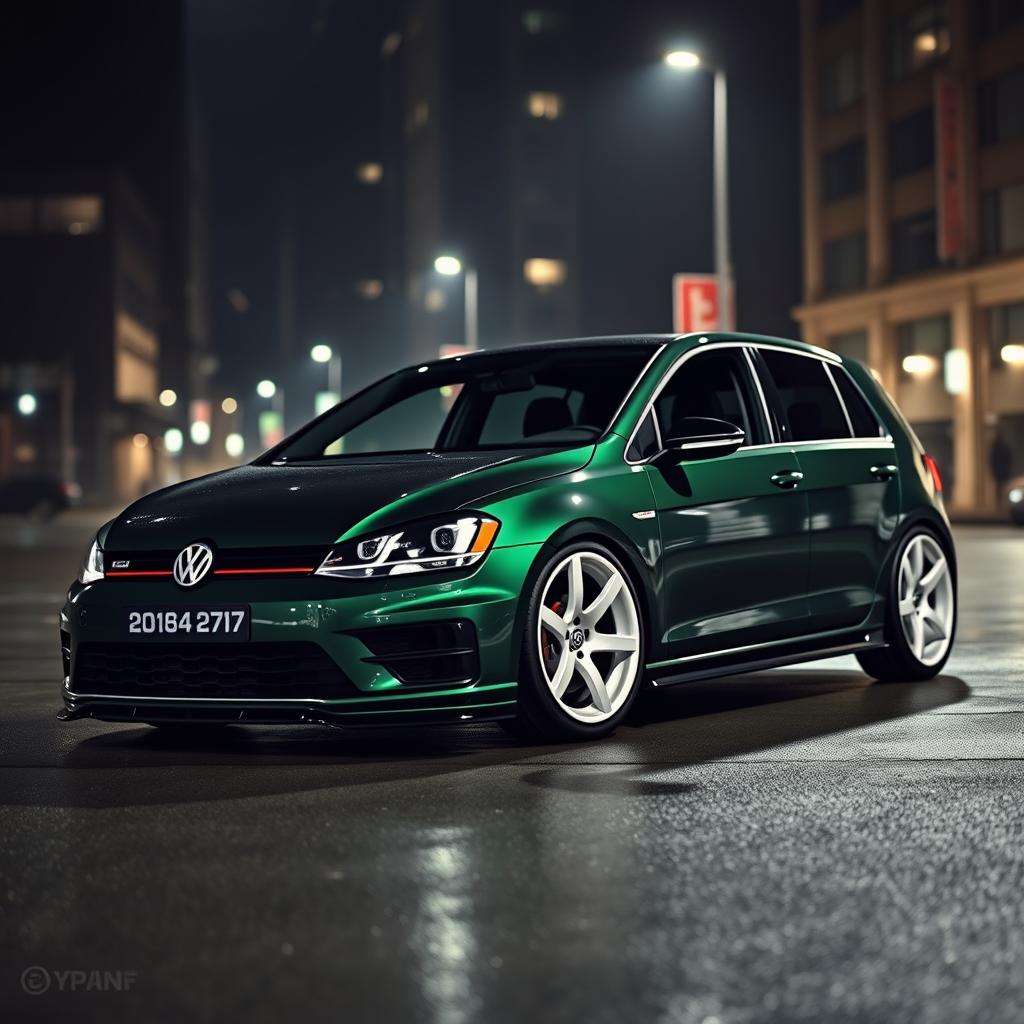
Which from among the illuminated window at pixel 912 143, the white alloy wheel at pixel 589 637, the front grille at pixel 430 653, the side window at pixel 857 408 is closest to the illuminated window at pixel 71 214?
the illuminated window at pixel 912 143

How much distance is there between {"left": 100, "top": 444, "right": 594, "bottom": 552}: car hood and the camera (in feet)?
23.7

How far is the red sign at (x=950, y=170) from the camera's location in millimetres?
51906

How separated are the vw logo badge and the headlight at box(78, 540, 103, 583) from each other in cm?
45

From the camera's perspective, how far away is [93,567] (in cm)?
768

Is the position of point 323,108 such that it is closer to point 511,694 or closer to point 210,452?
point 210,452

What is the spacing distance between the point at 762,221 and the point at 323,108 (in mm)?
81912

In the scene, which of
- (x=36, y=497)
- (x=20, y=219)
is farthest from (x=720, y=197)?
(x=20, y=219)

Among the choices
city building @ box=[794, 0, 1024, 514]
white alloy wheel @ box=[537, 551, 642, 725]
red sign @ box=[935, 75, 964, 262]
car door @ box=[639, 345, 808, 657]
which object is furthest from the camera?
city building @ box=[794, 0, 1024, 514]

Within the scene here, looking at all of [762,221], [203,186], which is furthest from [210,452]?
[762,221]

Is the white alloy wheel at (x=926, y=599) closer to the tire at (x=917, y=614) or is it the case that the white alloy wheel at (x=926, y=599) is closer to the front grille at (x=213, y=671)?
the tire at (x=917, y=614)

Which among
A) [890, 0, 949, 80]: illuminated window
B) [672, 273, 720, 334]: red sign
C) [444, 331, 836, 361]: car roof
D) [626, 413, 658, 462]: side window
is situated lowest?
[626, 413, 658, 462]: side window

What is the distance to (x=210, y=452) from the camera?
617 ft

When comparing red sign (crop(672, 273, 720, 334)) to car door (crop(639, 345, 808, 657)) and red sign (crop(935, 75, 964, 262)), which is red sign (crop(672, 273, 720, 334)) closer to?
red sign (crop(935, 75, 964, 262))

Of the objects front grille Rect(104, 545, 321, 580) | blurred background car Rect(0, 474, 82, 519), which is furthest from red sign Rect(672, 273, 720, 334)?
blurred background car Rect(0, 474, 82, 519)
